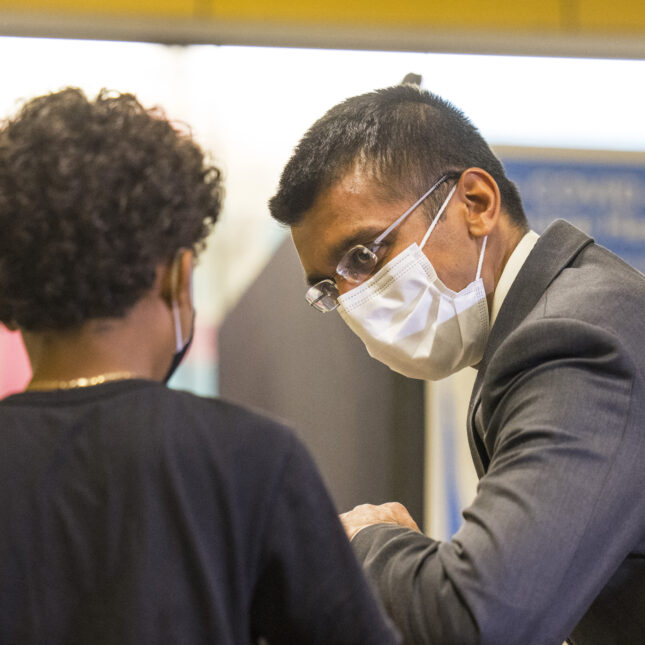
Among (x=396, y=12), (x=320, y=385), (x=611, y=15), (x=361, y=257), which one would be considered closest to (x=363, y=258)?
(x=361, y=257)

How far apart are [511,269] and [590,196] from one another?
1212 mm

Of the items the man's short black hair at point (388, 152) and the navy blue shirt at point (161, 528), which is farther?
the man's short black hair at point (388, 152)

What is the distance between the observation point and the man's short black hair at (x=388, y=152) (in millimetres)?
1665

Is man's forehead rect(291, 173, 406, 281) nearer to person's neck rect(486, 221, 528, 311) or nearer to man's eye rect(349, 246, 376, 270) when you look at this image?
man's eye rect(349, 246, 376, 270)

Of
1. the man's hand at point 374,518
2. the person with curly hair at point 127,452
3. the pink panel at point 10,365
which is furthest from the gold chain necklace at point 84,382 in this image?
the pink panel at point 10,365

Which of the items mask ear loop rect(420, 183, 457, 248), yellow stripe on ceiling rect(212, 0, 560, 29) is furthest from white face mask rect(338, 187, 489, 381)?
yellow stripe on ceiling rect(212, 0, 560, 29)

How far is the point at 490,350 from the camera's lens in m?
1.50

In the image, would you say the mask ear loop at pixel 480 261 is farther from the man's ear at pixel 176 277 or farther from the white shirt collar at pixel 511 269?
the man's ear at pixel 176 277

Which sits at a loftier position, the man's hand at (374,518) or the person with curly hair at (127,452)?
the person with curly hair at (127,452)

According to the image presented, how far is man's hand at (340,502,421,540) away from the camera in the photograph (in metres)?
1.49

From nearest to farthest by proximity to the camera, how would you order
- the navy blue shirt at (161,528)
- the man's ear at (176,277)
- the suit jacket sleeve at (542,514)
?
the navy blue shirt at (161,528)
the man's ear at (176,277)
the suit jacket sleeve at (542,514)

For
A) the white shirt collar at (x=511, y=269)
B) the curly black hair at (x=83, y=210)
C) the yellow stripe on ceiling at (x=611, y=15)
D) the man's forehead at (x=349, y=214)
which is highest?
the yellow stripe on ceiling at (x=611, y=15)

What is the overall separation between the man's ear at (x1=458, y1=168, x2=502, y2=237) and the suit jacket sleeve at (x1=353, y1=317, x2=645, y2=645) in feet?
1.30

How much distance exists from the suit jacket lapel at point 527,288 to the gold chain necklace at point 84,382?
2.38 ft
